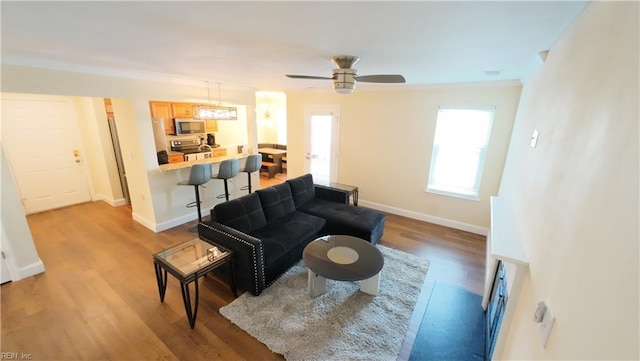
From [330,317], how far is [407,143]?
329 cm

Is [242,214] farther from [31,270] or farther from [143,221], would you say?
[31,270]

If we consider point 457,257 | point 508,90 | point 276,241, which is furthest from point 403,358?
point 508,90

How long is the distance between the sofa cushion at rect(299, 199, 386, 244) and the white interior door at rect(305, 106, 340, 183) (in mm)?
1646

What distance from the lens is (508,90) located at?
3.54 meters

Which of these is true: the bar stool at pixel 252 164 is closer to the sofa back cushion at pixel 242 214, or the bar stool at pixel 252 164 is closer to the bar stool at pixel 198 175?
the bar stool at pixel 198 175

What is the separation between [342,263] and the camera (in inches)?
96.4

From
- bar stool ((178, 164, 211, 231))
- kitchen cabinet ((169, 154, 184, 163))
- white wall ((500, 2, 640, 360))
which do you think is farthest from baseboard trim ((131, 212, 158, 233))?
white wall ((500, 2, 640, 360))

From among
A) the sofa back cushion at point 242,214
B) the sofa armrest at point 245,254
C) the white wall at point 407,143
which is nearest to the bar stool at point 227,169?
the sofa back cushion at point 242,214

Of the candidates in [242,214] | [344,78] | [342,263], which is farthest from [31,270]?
[344,78]

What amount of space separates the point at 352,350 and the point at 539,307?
1495mm

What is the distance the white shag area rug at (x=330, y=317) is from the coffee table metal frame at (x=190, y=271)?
0.29 m

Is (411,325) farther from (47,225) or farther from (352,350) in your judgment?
(47,225)

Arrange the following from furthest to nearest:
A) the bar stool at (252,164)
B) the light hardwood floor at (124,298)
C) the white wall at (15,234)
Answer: the bar stool at (252,164) → the white wall at (15,234) → the light hardwood floor at (124,298)

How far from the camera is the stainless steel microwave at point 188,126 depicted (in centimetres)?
564
